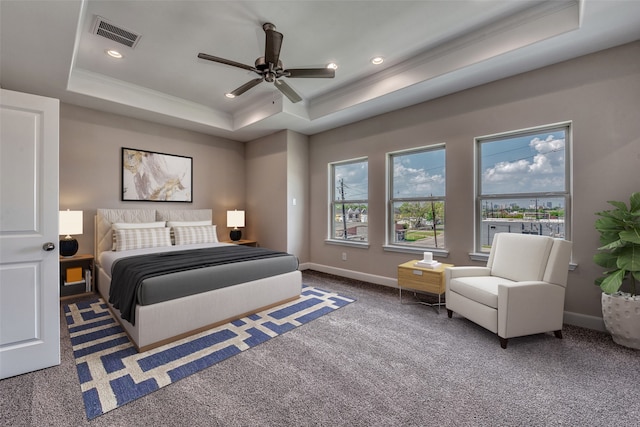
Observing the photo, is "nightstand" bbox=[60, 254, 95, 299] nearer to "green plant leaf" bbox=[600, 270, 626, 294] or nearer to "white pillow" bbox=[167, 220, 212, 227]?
"white pillow" bbox=[167, 220, 212, 227]

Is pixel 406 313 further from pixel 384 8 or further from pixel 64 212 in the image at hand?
pixel 64 212

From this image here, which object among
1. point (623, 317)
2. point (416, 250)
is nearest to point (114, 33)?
point (416, 250)

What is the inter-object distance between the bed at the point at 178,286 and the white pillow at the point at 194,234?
0.02 m

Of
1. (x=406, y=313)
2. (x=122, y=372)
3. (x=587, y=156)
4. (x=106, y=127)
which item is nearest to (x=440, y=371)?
(x=406, y=313)

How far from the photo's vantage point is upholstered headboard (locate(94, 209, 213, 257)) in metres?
4.05

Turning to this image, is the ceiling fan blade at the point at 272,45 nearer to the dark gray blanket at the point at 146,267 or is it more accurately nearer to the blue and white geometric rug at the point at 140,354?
the dark gray blanket at the point at 146,267

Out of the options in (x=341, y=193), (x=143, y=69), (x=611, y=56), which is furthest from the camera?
(x=341, y=193)

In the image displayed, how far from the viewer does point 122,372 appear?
77.6 inches

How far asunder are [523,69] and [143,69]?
4.64 m

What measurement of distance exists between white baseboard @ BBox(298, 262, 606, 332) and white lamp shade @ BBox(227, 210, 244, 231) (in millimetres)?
1559

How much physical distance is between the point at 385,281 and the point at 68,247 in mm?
4573

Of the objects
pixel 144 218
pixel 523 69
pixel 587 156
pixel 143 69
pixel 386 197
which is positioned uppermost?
pixel 143 69

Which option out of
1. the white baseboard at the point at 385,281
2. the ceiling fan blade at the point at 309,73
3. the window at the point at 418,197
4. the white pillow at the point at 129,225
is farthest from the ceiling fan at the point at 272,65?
the white baseboard at the point at 385,281

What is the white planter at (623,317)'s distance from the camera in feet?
7.45
